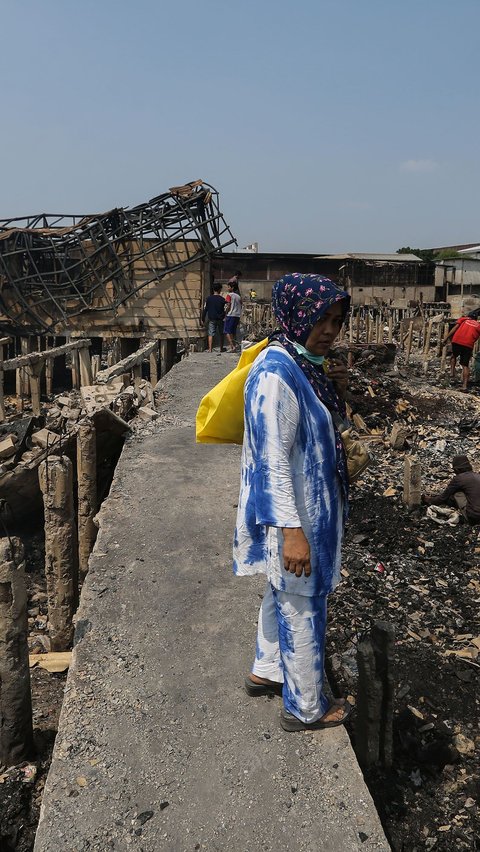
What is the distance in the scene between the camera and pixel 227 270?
33156 millimetres

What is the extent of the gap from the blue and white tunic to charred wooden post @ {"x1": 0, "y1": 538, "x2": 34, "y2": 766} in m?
1.46

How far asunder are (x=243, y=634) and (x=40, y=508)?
18.7ft

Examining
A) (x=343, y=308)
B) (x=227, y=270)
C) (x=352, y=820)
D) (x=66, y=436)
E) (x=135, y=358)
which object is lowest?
(x=352, y=820)

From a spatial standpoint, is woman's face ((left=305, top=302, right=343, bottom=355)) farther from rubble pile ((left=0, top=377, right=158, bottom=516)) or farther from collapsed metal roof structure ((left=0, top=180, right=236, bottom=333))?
collapsed metal roof structure ((left=0, top=180, right=236, bottom=333))

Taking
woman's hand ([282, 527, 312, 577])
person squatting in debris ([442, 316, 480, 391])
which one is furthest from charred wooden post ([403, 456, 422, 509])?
person squatting in debris ([442, 316, 480, 391])

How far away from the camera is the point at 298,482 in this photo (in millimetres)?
2225

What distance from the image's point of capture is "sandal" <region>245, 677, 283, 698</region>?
2.61 m

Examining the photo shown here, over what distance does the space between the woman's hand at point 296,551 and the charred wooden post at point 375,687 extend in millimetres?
696

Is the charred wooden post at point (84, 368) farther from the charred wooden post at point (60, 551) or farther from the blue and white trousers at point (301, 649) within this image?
the blue and white trousers at point (301, 649)

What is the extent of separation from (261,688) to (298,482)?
42.0 inches

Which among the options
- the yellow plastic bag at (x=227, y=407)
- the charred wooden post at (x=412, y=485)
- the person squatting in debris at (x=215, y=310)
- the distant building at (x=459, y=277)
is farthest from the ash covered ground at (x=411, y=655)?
the distant building at (x=459, y=277)

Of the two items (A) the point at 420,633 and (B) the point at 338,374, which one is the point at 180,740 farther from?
(A) the point at 420,633

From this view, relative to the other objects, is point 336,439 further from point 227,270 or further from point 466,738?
point 227,270

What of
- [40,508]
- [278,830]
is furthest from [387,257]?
[278,830]
